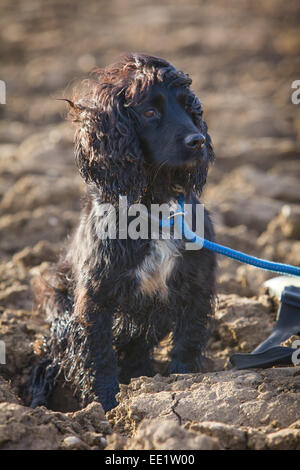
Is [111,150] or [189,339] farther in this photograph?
[189,339]

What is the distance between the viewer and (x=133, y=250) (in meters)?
3.35

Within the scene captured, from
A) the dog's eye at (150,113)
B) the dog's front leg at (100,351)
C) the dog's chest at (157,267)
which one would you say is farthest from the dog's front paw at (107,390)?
the dog's eye at (150,113)

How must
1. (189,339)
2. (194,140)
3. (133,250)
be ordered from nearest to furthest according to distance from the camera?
(194,140) → (133,250) → (189,339)

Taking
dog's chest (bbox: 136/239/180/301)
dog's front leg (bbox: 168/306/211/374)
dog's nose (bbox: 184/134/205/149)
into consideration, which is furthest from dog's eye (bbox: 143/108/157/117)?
dog's front leg (bbox: 168/306/211/374)

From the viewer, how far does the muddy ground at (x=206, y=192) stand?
8.96ft

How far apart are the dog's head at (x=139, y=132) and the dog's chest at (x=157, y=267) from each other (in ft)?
1.11

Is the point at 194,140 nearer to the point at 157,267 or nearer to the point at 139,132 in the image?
the point at 139,132

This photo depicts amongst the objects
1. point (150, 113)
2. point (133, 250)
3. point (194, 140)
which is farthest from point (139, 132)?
point (133, 250)

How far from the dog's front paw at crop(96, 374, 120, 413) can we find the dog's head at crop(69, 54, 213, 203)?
1080 millimetres

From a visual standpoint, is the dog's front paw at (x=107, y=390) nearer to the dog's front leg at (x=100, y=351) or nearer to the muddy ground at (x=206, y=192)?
the dog's front leg at (x=100, y=351)

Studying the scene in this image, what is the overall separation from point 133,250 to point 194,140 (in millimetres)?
728

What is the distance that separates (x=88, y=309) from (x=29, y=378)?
98 cm
